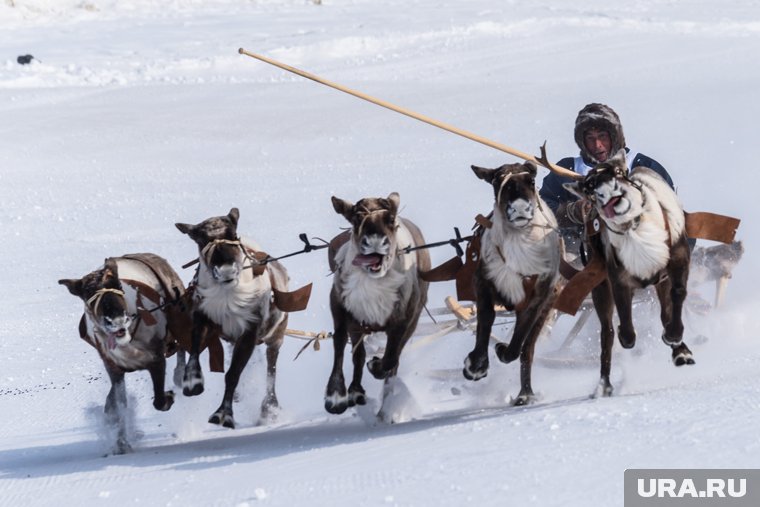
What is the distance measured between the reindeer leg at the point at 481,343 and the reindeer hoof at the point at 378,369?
1.74ft

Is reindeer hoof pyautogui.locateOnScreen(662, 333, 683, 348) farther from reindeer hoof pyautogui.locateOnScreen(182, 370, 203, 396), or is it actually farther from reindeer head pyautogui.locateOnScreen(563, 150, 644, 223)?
reindeer hoof pyautogui.locateOnScreen(182, 370, 203, 396)

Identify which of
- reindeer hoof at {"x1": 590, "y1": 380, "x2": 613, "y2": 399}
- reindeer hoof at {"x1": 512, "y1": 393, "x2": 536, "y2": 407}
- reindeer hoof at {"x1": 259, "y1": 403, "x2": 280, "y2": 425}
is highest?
reindeer hoof at {"x1": 590, "y1": 380, "x2": 613, "y2": 399}

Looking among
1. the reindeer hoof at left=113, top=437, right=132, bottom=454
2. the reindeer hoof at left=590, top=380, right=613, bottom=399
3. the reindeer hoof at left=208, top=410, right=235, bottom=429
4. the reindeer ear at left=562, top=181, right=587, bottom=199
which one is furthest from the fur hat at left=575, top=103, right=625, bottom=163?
the reindeer hoof at left=113, top=437, right=132, bottom=454

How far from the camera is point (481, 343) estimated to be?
823cm

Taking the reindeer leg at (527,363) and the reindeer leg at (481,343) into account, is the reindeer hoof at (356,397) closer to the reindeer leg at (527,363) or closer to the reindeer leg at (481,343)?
the reindeer leg at (481,343)

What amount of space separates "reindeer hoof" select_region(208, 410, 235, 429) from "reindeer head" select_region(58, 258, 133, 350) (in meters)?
0.66

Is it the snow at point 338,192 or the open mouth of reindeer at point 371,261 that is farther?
the open mouth of reindeer at point 371,261

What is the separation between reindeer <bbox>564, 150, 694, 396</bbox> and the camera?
7668 mm

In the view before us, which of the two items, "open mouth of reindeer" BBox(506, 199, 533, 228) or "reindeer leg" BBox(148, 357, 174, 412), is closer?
"open mouth of reindeer" BBox(506, 199, 533, 228)

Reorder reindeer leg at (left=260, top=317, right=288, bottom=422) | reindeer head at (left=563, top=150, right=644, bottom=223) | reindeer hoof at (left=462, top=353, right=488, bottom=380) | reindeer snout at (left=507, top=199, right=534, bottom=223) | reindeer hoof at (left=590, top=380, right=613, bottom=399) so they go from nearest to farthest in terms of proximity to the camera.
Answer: reindeer head at (left=563, top=150, right=644, bottom=223), reindeer snout at (left=507, top=199, right=534, bottom=223), reindeer hoof at (left=462, top=353, right=488, bottom=380), reindeer hoof at (left=590, top=380, right=613, bottom=399), reindeer leg at (left=260, top=317, right=288, bottom=422)

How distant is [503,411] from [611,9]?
24.6 m

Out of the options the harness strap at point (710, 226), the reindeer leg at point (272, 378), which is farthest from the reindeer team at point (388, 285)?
the reindeer leg at point (272, 378)

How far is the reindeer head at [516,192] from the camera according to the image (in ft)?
26.0

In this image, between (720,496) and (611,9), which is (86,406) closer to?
(720,496)
